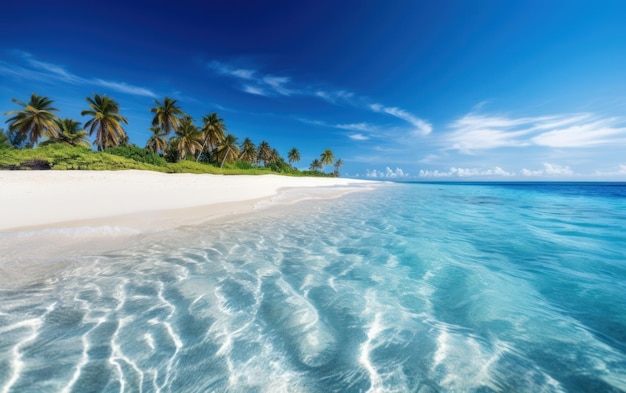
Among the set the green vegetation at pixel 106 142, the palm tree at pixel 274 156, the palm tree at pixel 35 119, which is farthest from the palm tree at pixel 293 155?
the palm tree at pixel 35 119

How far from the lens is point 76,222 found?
7.90 m

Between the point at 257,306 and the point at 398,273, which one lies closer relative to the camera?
the point at 257,306

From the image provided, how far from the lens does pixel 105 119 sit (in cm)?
3347

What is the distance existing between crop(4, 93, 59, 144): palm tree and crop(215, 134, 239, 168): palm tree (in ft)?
72.7

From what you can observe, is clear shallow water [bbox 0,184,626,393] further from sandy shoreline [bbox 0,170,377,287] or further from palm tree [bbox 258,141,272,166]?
palm tree [bbox 258,141,272,166]

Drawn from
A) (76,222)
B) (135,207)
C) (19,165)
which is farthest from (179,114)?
(76,222)

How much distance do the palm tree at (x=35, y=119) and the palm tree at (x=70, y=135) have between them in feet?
2.13

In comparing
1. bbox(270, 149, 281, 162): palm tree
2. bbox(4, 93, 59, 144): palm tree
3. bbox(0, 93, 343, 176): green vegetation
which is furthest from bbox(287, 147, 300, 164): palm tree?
bbox(4, 93, 59, 144): palm tree

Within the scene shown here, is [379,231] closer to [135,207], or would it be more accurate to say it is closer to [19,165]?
[135,207]

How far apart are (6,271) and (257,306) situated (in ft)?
15.4

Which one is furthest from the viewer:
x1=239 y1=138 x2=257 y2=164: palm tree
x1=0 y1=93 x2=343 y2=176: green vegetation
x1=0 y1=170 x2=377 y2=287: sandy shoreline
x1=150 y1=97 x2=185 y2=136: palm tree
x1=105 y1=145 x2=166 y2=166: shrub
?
x1=239 y1=138 x2=257 y2=164: palm tree

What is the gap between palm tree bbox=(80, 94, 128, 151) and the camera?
33.1 m

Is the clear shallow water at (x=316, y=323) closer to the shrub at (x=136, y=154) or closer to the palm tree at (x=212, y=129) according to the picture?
the shrub at (x=136, y=154)

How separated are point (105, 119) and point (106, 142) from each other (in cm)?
341
